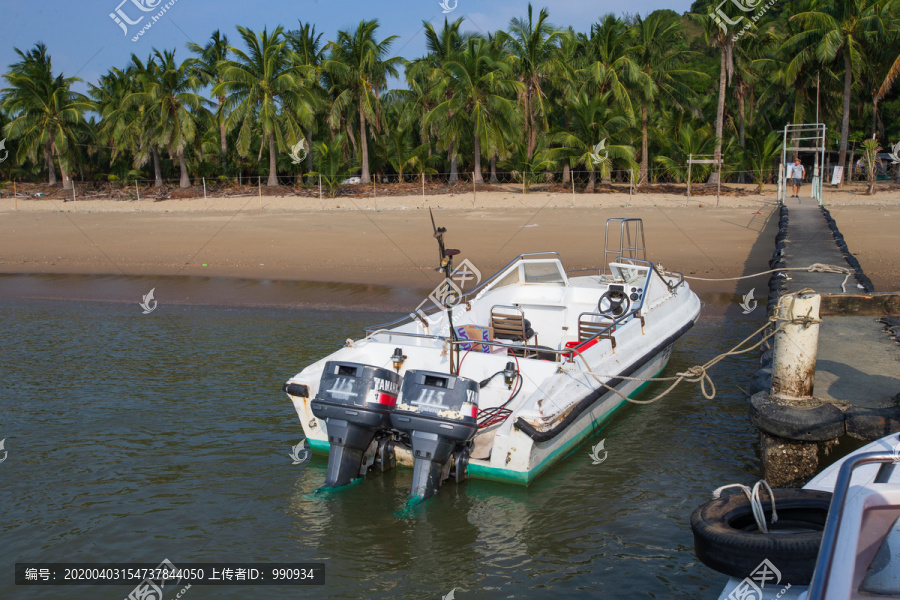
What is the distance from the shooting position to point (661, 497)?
21.9ft

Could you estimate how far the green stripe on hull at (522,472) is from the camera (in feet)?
21.6

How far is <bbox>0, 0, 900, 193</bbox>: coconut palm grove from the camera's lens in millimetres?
29500

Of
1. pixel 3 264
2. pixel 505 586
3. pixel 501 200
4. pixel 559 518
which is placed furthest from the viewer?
pixel 501 200

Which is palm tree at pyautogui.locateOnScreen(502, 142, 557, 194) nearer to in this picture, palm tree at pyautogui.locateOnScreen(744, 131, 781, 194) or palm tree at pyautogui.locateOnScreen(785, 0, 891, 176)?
palm tree at pyautogui.locateOnScreen(744, 131, 781, 194)

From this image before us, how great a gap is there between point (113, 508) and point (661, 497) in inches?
197

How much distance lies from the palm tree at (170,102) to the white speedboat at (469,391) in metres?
27.7

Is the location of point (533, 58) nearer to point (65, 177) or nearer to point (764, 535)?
point (65, 177)

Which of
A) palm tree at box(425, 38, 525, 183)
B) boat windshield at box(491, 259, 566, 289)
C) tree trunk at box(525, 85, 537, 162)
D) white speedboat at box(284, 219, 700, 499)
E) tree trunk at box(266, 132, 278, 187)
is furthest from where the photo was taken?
tree trunk at box(525, 85, 537, 162)

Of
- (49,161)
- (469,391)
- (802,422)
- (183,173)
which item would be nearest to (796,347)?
(802,422)

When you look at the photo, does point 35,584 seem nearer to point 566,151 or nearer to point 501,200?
point 501,200

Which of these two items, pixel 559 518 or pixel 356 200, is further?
pixel 356 200

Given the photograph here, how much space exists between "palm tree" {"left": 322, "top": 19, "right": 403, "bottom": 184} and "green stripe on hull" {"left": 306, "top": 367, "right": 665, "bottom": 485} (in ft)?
88.9

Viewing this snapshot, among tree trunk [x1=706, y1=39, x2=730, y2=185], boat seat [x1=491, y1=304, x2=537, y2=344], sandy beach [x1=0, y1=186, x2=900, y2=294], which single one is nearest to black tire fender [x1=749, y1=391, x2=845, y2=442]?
boat seat [x1=491, y1=304, x2=537, y2=344]

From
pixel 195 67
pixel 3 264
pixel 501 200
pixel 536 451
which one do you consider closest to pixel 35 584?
pixel 536 451
